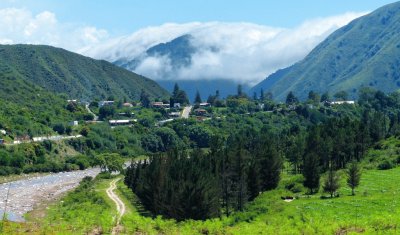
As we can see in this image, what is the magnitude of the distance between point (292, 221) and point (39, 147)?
144679 millimetres

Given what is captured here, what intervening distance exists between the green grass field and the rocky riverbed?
25.9 ft

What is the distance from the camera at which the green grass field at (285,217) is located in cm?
4666

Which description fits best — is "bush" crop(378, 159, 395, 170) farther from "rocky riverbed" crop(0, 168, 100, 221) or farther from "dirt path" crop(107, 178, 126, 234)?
"rocky riverbed" crop(0, 168, 100, 221)

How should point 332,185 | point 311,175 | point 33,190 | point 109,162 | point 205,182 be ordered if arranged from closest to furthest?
point 205,182
point 332,185
point 311,175
point 33,190
point 109,162

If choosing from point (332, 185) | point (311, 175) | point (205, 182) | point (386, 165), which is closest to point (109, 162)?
point (386, 165)

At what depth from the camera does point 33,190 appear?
438 ft

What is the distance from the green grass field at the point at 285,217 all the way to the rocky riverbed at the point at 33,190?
791cm

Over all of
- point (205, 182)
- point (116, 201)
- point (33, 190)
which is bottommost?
point (33, 190)

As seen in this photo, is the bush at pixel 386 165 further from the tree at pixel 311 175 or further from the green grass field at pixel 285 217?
the tree at pixel 311 175

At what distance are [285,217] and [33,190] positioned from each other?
297ft

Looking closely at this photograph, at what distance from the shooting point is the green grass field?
1837 inches

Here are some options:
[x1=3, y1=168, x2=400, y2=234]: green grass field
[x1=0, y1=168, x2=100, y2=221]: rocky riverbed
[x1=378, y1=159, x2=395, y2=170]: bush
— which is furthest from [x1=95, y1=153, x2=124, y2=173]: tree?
[x1=378, y1=159, x2=395, y2=170]: bush

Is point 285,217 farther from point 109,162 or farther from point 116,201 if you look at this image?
point 109,162

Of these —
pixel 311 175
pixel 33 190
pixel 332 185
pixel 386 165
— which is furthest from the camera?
pixel 33 190
